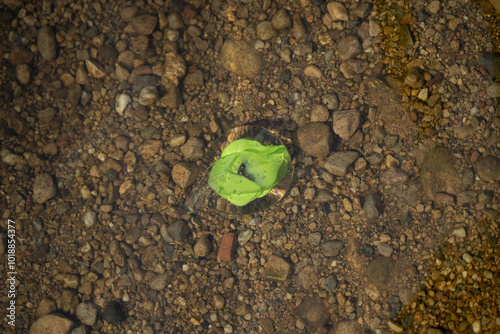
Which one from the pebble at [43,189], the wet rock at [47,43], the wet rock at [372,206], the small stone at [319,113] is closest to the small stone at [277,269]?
the wet rock at [372,206]

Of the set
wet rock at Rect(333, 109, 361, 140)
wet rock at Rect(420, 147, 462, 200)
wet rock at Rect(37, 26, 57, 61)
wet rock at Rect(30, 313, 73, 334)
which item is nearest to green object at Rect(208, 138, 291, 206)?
wet rock at Rect(333, 109, 361, 140)

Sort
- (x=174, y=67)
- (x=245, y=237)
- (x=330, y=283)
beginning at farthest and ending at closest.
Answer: (x=174, y=67) < (x=245, y=237) < (x=330, y=283)

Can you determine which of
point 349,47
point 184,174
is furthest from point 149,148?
point 349,47

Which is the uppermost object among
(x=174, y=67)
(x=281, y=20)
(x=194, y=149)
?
(x=281, y=20)

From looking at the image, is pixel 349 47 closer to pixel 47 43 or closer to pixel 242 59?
pixel 242 59

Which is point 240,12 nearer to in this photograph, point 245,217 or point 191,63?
point 191,63

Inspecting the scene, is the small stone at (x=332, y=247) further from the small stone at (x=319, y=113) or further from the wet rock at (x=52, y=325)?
the wet rock at (x=52, y=325)
